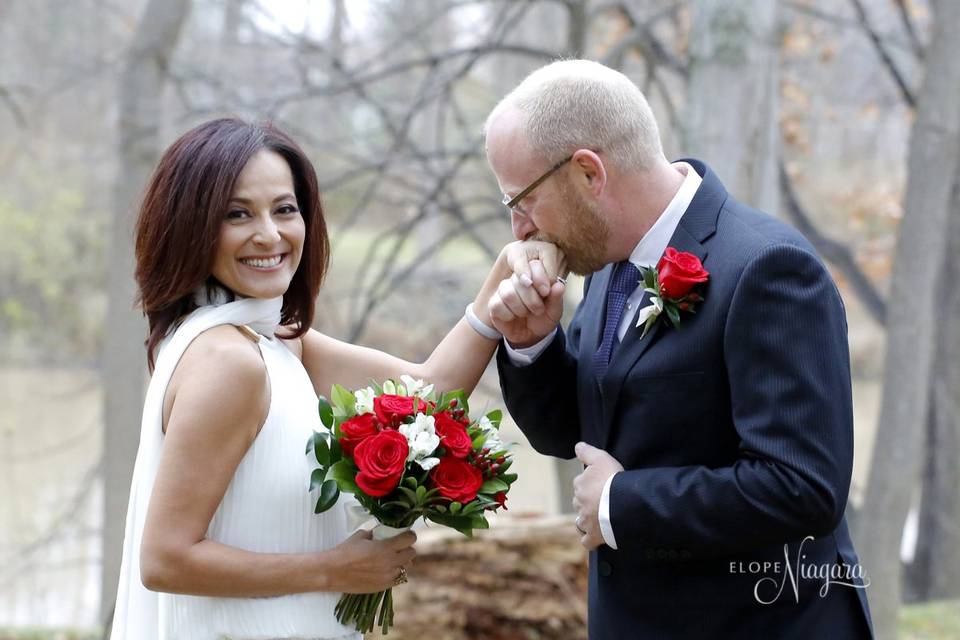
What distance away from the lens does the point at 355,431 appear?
270 cm

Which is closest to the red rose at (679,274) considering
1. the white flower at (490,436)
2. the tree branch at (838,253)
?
the white flower at (490,436)

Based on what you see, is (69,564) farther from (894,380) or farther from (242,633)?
(242,633)

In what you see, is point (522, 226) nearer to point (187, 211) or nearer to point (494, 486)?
point (494, 486)

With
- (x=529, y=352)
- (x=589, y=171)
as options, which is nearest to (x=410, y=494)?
(x=529, y=352)

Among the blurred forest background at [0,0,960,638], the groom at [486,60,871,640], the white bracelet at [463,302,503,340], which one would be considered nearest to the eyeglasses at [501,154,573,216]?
the groom at [486,60,871,640]

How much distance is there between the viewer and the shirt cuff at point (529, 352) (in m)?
3.11

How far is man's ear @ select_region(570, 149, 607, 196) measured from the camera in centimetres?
283

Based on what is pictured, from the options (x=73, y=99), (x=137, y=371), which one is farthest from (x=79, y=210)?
(x=137, y=371)

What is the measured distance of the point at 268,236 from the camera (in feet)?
9.27

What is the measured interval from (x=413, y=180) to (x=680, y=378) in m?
8.03

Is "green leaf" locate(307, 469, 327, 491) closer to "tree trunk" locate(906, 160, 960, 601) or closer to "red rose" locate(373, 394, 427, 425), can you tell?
"red rose" locate(373, 394, 427, 425)

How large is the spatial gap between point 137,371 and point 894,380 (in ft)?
18.0

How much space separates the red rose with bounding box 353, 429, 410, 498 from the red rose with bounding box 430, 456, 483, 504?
0.10 metres

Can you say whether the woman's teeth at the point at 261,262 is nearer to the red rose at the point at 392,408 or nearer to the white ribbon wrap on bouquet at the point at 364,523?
the red rose at the point at 392,408
